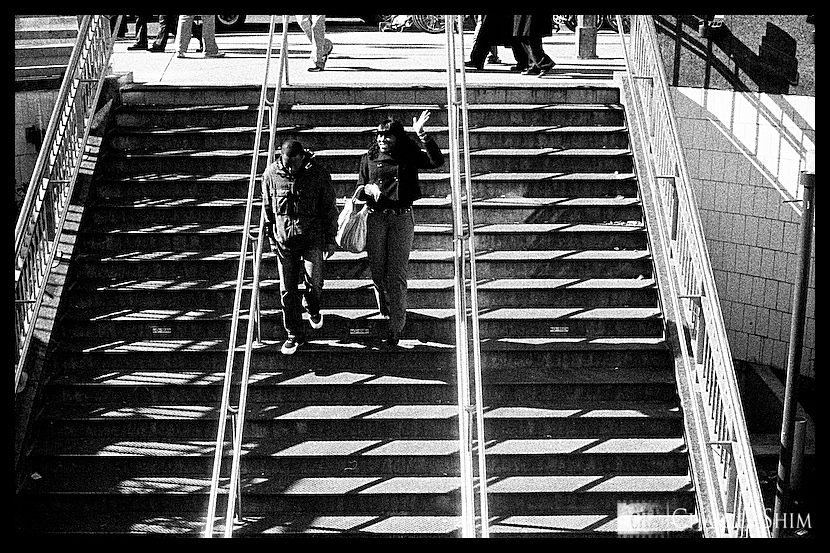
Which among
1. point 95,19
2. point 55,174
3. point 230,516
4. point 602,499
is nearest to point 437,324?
point 602,499

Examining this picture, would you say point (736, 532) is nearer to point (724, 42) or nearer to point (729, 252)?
point (729, 252)

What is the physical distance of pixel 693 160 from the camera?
11.7 m

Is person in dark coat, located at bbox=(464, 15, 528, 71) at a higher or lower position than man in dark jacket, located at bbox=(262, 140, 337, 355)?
higher

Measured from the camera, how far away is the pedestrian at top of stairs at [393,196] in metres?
7.87

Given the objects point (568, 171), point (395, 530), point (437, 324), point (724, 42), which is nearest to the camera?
point (395, 530)

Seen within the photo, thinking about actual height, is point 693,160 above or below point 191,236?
above

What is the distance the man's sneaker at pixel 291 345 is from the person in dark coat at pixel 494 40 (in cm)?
472

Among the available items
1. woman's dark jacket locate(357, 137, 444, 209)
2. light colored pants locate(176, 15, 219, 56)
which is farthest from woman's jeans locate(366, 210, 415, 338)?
light colored pants locate(176, 15, 219, 56)

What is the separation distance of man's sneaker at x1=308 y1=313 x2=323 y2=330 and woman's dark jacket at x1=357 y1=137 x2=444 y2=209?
92cm

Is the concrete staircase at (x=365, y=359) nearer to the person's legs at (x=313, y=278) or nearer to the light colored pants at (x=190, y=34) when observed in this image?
the person's legs at (x=313, y=278)

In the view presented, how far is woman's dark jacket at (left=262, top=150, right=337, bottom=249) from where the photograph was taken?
25.6 feet

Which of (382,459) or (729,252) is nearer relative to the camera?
(382,459)

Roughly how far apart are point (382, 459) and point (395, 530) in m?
0.51

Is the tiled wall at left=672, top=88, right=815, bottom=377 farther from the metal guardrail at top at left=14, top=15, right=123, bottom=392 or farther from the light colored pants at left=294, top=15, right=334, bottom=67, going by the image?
the metal guardrail at top at left=14, top=15, right=123, bottom=392
